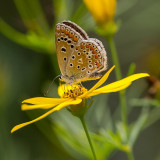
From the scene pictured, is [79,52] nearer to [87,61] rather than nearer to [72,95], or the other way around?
[87,61]

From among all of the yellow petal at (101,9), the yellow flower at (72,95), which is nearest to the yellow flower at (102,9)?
the yellow petal at (101,9)

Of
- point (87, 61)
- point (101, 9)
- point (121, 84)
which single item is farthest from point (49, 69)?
point (121, 84)

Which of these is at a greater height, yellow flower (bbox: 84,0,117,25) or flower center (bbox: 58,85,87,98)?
yellow flower (bbox: 84,0,117,25)

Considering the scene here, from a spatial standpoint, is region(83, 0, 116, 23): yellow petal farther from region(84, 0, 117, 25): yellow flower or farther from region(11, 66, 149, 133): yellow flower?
region(11, 66, 149, 133): yellow flower

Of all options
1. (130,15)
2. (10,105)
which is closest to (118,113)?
(10,105)

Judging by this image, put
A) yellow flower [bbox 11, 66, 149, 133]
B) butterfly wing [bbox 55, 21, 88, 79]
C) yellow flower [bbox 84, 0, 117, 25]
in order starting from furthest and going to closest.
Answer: yellow flower [bbox 84, 0, 117, 25] < butterfly wing [bbox 55, 21, 88, 79] < yellow flower [bbox 11, 66, 149, 133]

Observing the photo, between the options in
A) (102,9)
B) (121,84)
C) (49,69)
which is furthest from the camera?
(49,69)

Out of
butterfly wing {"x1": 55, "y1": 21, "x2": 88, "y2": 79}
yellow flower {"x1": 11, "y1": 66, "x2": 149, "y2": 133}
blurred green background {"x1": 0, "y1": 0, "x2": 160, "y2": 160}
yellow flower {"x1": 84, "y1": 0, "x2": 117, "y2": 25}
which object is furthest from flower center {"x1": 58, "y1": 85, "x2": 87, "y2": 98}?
yellow flower {"x1": 84, "y1": 0, "x2": 117, "y2": 25}
